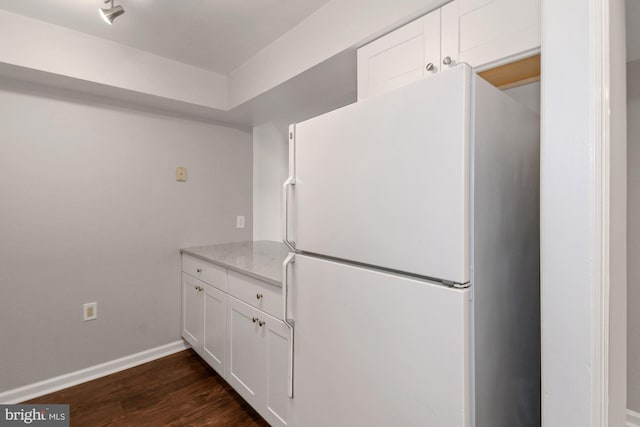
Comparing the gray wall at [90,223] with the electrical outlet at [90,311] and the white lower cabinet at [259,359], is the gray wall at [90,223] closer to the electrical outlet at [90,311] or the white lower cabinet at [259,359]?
the electrical outlet at [90,311]

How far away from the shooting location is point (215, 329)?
2.14m

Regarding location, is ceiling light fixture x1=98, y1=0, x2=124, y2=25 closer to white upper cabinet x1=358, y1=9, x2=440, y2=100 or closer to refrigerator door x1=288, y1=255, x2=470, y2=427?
white upper cabinet x1=358, y1=9, x2=440, y2=100

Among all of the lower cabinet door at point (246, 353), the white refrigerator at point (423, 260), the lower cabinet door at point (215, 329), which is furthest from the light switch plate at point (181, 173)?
the white refrigerator at point (423, 260)

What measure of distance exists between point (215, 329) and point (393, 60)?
1.96 meters

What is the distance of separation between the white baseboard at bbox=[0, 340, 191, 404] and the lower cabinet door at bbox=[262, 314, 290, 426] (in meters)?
1.31

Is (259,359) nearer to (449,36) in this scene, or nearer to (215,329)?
(215,329)

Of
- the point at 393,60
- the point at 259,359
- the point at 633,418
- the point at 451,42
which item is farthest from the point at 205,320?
the point at 633,418

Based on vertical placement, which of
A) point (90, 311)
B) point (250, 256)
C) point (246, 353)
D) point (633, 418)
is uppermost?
point (250, 256)

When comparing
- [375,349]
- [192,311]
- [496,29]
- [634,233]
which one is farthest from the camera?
[192,311]

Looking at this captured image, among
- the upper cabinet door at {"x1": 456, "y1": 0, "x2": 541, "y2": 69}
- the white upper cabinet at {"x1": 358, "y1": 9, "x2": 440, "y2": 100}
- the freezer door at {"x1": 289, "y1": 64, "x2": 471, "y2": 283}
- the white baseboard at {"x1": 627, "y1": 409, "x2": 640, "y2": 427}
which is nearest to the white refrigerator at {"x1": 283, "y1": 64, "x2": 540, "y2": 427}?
the freezer door at {"x1": 289, "y1": 64, "x2": 471, "y2": 283}

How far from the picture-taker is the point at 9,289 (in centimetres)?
194

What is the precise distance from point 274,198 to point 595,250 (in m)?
2.59

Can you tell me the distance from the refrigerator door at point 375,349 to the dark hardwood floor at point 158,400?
2.63 feet

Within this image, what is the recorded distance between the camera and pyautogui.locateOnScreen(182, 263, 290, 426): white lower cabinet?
5.08 feet
